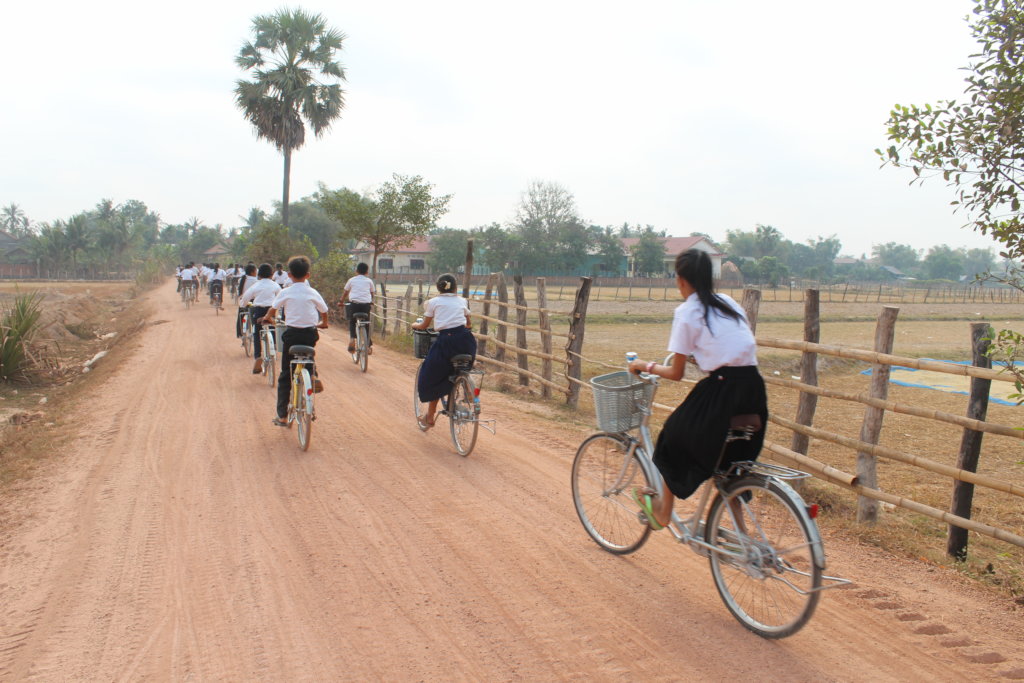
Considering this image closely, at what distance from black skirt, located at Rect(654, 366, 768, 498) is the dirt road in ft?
2.52

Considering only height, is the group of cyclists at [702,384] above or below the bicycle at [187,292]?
above

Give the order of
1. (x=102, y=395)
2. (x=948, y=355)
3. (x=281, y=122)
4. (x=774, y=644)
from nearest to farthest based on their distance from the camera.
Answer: (x=774, y=644) < (x=102, y=395) < (x=948, y=355) < (x=281, y=122)

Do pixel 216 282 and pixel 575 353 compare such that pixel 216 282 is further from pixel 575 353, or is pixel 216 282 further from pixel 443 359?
pixel 443 359

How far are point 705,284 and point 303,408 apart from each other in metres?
4.50

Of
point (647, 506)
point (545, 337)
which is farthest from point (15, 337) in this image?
point (647, 506)

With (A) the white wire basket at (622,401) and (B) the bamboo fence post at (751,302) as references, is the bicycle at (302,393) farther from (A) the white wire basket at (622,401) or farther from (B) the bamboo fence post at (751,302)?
(B) the bamboo fence post at (751,302)

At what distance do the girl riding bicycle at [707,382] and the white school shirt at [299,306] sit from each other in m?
4.52

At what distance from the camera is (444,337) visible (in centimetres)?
684

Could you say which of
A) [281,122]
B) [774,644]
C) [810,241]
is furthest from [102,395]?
[810,241]

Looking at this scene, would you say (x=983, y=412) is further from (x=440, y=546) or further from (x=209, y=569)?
(x=209, y=569)

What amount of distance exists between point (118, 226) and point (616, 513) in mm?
71697

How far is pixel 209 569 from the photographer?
13.9 ft

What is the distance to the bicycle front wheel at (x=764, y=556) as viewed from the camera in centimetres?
314

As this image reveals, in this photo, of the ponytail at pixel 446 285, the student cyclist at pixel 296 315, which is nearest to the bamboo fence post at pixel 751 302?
the ponytail at pixel 446 285
